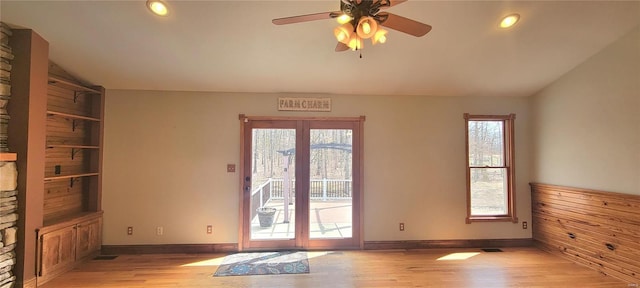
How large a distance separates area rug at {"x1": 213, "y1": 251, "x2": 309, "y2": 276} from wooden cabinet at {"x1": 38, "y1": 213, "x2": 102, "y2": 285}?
1.75 m

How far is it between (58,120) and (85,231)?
142 cm

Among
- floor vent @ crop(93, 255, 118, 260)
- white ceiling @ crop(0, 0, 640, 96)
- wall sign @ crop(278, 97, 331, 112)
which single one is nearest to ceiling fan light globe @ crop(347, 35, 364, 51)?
white ceiling @ crop(0, 0, 640, 96)

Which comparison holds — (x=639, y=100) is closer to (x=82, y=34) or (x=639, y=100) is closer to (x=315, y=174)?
(x=315, y=174)

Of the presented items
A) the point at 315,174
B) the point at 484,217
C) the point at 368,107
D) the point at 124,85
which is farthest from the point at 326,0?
the point at 484,217

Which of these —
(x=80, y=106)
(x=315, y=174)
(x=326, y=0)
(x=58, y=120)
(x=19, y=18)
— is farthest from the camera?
(x=315, y=174)

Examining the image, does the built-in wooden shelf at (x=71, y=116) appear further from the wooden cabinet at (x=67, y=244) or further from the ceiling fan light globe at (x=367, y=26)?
the ceiling fan light globe at (x=367, y=26)

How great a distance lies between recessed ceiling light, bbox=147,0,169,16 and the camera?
251 cm

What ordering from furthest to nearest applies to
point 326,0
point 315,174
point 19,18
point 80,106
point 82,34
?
1. point 315,174
2. point 80,106
3. point 82,34
4. point 19,18
5. point 326,0

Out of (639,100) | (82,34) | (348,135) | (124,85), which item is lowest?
(348,135)

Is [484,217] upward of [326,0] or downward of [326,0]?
downward

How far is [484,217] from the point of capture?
4.33 m

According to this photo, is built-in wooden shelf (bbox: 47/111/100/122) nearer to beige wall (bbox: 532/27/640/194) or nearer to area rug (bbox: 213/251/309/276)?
area rug (bbox: 213/251/309/276)

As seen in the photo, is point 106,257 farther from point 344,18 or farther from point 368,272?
point 344,18

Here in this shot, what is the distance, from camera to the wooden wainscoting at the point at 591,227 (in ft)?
10.2
